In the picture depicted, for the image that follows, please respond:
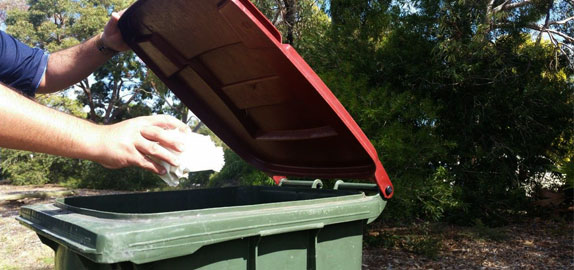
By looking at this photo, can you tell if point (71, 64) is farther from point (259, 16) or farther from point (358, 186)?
point (358, 186)

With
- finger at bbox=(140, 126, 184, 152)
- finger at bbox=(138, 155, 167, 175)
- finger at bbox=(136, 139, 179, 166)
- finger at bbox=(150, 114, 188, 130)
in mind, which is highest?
finger at bbox=(150, 114, 188, 130)

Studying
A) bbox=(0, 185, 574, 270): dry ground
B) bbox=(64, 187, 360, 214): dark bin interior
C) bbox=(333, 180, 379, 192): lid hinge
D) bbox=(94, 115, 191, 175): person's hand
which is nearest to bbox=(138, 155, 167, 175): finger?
bbox=(94, 115, 191, 175): person's hand

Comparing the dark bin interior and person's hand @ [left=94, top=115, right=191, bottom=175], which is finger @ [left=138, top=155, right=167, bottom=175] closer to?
person's hand @ [left=94, top=115, right=191, bottom=175]

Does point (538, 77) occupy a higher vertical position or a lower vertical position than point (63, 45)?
lower

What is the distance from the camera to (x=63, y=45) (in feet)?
48.0

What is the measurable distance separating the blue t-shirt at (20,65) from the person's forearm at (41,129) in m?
1.46

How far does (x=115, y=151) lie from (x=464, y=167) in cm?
582

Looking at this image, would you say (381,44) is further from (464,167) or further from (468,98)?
(464,167)

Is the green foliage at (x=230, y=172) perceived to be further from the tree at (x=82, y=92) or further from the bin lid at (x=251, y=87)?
the bin lid at (x=251, y=87)

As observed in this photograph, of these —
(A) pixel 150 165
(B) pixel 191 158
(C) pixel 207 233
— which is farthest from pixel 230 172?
(A) pixel 150 165

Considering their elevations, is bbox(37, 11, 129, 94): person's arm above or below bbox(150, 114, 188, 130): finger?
above

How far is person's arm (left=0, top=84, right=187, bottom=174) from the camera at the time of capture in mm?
1051

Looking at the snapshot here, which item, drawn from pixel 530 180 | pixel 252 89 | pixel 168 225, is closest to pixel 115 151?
pixel 168 225

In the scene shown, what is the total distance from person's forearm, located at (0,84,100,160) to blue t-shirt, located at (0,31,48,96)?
4.78 feet
